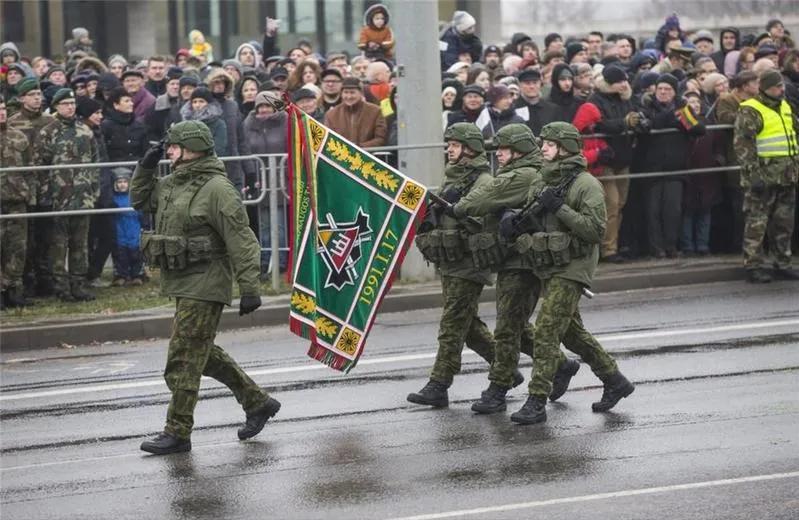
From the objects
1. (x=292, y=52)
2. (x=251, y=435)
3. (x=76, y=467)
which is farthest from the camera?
(x=292, y=52)

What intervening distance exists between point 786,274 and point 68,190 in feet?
23.4

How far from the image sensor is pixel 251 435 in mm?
10516

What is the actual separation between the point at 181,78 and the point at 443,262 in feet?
22.4

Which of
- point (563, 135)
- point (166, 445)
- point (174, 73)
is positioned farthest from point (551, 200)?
point (174, 73)

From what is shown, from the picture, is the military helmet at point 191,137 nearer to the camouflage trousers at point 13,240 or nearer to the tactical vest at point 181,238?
the tactical vest at point 181,238

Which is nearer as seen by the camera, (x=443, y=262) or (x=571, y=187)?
(x=571, y=187)

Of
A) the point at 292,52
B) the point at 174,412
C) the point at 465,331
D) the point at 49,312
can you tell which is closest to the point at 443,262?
the point at 465,331

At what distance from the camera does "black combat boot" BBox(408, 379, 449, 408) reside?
1134 centimetres

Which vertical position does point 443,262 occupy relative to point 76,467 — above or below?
above

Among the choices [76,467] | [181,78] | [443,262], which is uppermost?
[181,78]

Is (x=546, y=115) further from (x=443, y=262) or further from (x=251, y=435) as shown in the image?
(x=251, y=435)

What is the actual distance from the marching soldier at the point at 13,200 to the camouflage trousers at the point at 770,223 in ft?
23.1

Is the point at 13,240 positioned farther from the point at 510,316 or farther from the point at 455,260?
the point at 510,316

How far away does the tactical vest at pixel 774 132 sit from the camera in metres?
17.0
